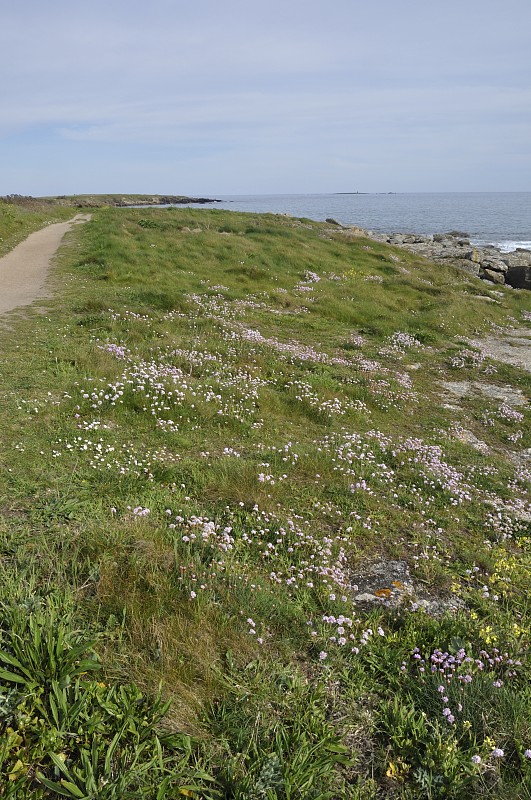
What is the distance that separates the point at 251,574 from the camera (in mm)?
5426

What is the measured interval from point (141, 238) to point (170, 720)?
30.7 metres

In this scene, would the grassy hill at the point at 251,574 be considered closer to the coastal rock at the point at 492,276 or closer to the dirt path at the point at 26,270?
the dirt path at the point at 26,270

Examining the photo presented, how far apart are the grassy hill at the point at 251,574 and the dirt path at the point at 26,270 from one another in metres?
3.22

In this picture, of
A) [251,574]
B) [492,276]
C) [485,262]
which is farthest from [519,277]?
[251,574]

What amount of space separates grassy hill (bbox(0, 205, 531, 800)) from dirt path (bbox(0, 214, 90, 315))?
3.22 meters

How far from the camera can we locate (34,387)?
9.37 meters

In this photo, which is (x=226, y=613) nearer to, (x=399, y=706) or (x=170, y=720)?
(x=170, y=720)

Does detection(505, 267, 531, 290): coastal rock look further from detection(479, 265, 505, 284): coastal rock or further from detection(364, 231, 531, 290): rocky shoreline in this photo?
detection(479, 265, 505, 284): coastal rock

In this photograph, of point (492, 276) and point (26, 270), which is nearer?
point (26, 270)

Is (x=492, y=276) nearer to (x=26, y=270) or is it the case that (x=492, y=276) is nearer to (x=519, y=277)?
(x=519, y=277)

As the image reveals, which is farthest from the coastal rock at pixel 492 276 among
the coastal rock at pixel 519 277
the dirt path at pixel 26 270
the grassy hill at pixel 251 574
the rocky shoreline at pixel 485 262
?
the dirt path at pixel 26 270

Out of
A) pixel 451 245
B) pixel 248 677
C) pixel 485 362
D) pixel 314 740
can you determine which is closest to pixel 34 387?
pixel 248 677

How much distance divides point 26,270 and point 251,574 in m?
21.2

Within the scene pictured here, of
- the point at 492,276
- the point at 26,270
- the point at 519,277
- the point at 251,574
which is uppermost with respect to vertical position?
the point at 26,270
